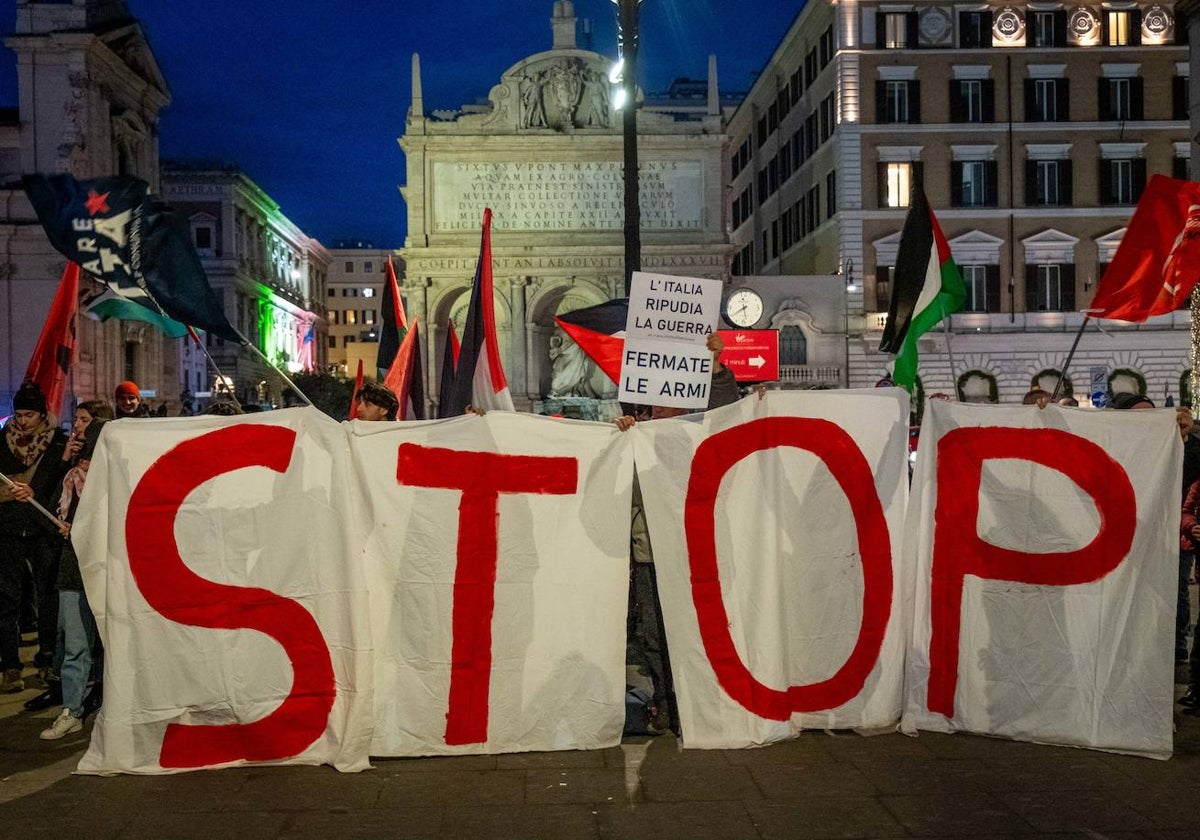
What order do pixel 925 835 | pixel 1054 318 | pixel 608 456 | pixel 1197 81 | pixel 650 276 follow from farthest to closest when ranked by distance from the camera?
pixel 1054 318 < pixel 1197 81 < pixel 650 276 < pixel 608 456 < pixel 925 835

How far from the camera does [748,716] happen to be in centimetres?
617

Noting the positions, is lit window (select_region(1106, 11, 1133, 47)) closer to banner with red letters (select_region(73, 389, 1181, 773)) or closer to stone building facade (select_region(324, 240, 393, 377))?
banner with red letters (select_region(73, 389, 1181, 773))

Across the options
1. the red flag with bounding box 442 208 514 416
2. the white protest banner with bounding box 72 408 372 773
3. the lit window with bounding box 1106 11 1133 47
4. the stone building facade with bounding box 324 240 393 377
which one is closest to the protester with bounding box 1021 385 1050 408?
the red flag with bounding box 442 208 514 416

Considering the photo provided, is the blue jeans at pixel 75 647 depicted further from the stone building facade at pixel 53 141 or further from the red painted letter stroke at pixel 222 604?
the stone building facade at pixel 53 141

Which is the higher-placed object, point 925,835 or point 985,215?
point 985,215

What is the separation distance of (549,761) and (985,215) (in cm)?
4143

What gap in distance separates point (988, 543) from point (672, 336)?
2058mm

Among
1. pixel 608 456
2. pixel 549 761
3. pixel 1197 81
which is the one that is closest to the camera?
pixel 549 761

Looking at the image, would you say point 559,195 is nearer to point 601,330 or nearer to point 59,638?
point 601,330

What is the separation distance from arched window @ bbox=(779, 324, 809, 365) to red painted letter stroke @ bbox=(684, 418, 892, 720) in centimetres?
3627

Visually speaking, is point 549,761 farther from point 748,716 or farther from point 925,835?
point 925,835

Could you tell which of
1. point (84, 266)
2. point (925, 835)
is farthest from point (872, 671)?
point (84, 266)

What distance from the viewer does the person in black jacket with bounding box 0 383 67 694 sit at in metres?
7.29

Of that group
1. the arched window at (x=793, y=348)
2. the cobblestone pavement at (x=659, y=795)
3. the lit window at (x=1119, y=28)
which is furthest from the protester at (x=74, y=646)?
the lit window at (x=1119, y=28)
